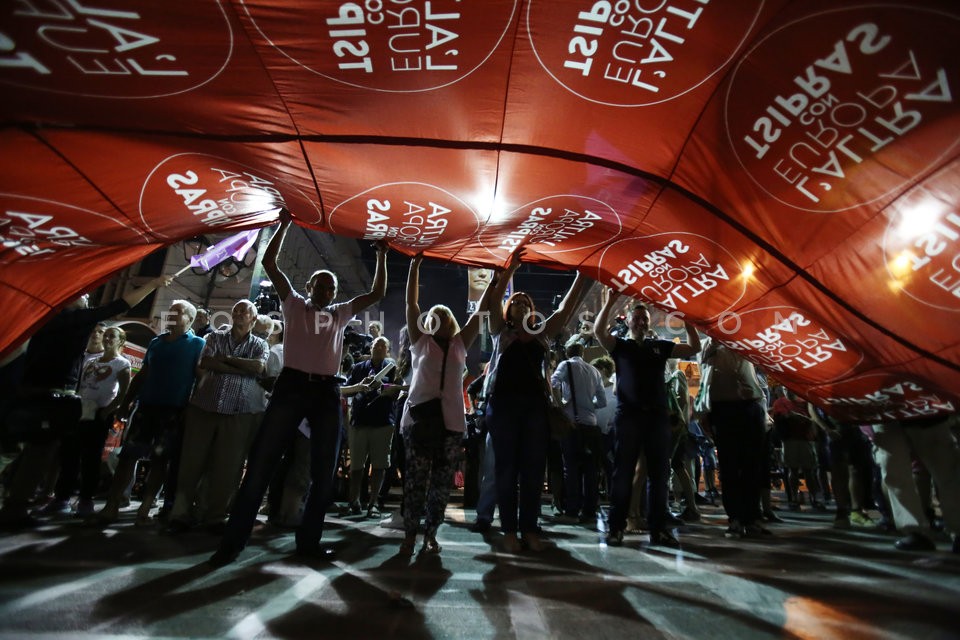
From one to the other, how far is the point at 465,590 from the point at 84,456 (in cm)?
421

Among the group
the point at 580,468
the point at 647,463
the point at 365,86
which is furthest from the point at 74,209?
the point at 580,468

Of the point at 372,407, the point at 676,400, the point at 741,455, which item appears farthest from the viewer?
the point at 372,407

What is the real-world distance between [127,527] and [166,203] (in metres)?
2.63

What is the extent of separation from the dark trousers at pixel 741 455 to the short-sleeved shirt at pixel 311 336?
344cm

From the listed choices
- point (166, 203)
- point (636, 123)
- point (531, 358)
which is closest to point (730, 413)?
point (531, 358)

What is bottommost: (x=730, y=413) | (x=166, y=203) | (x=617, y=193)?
(x=730, y=413)

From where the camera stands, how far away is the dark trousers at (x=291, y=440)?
2.62 metres

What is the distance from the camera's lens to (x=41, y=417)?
3473mm

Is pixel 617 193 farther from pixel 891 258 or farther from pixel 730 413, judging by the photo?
pixel 730 413

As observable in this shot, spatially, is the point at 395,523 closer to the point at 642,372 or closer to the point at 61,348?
the point at 642,372

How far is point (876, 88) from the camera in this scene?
1.79m

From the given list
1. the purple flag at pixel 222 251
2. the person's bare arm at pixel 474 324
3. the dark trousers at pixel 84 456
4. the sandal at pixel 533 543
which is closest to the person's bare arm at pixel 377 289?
the person's bare arm at pixel 474 324

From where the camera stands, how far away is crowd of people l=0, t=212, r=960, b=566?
2.90 m

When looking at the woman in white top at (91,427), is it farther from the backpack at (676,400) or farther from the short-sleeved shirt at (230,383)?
the backpack at (676,400)
